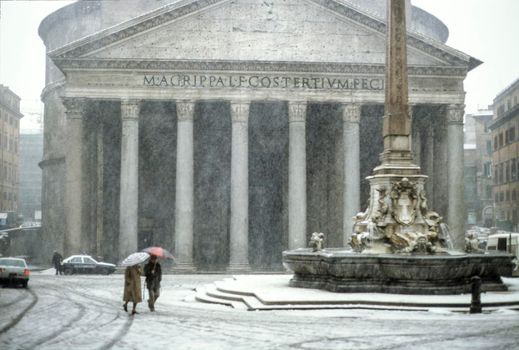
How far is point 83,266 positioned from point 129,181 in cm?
449

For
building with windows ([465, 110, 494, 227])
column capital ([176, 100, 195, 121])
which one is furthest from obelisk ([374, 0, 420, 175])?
building with windows ([465, 110, 494, 227])

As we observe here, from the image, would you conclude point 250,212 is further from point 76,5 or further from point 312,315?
point 312,315

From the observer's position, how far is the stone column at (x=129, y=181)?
40250 mm

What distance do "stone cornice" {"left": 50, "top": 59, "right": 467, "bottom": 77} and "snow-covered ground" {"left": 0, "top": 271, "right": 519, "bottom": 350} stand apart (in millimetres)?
22256

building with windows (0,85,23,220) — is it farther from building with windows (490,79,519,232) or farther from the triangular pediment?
building with windows (490,79,519,232)

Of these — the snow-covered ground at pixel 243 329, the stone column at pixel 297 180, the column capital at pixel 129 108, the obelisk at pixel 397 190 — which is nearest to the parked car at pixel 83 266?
the column capital at pixel 129 108

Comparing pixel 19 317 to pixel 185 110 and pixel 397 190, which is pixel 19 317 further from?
pixel 185 110

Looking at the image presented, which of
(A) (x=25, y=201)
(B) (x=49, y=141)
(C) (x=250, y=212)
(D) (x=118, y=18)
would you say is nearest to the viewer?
(C) (x=250, y=212)

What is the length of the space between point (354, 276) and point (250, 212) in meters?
30.6

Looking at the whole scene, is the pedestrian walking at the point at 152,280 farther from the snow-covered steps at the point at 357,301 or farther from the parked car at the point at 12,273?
the parked car at the point at 12,273

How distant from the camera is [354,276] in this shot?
1891 cm

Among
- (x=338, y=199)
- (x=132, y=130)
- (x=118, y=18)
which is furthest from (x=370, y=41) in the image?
(x=118, y=18)

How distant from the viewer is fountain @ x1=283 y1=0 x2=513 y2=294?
1841cm

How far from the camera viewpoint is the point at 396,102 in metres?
20.2
